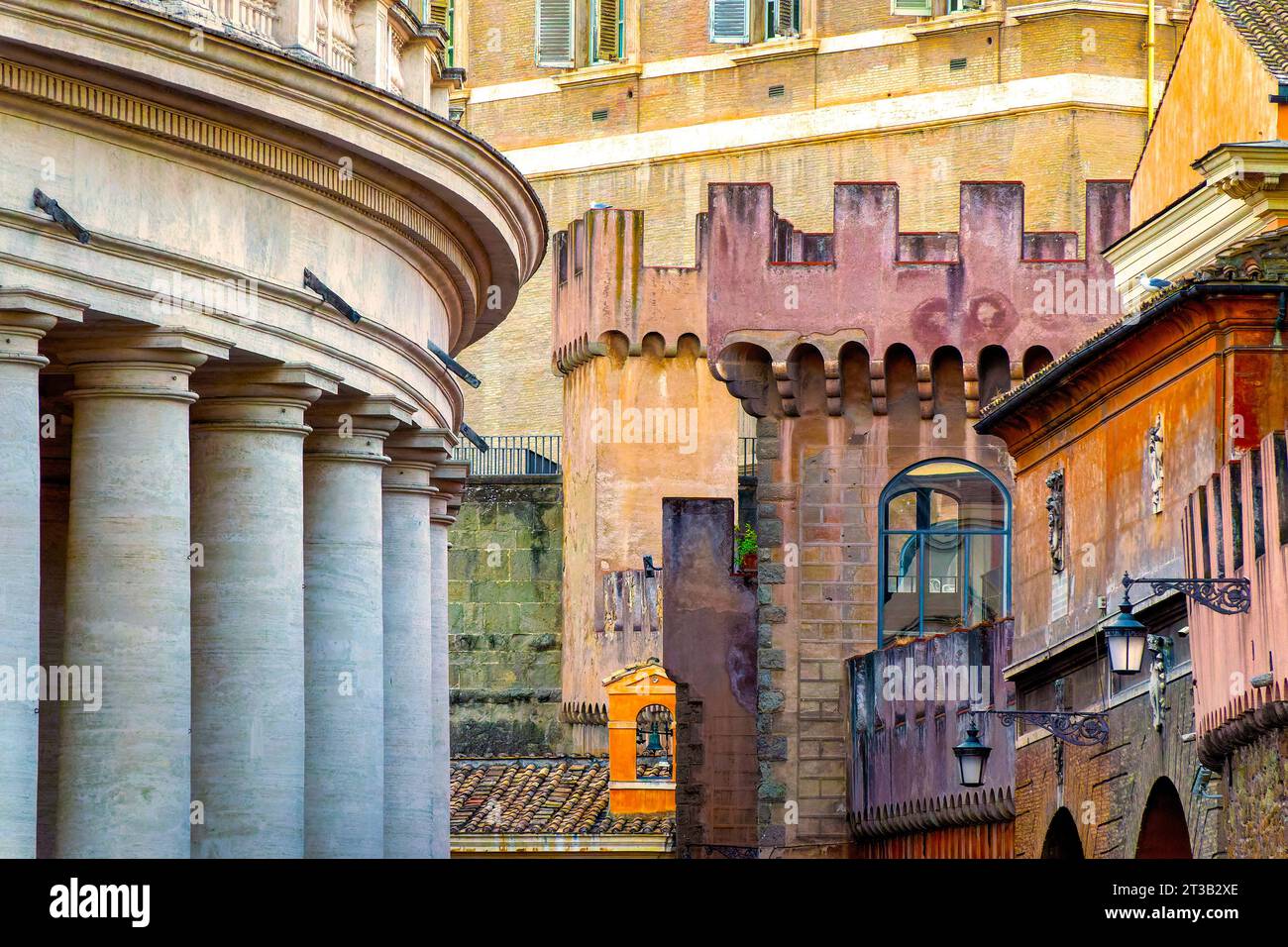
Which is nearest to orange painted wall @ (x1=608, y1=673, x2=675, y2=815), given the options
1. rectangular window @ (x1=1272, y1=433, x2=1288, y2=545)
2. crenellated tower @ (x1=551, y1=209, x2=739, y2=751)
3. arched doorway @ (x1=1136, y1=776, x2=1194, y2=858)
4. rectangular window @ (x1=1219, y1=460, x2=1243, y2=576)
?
crenellated tower @ (x1=551, y1=209, x2=739, y2=751)

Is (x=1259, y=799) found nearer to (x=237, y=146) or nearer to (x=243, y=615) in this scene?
(x=243, y=615)

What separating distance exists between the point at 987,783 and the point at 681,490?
2697 cm

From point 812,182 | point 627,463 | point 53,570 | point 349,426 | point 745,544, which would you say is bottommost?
point 53,570

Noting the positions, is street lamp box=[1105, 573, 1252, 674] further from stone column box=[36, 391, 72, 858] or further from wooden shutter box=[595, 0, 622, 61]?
wooden shutter box=[595, 0, 622, 61]

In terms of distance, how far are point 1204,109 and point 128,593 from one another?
16.8m

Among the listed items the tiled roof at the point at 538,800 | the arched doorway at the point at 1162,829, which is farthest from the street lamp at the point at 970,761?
the tiled roof at the point at 538,800

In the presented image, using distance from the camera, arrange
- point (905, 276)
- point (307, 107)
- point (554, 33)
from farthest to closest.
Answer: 1. point (554, 33)
2. point (905, 276)
3. point (307, 107)

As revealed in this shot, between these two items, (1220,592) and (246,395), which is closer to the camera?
(1220,592)

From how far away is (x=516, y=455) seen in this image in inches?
3337

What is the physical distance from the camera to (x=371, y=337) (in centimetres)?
3466

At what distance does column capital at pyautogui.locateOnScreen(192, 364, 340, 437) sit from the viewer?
3219 centimetres

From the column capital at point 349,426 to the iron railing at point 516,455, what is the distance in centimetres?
4396

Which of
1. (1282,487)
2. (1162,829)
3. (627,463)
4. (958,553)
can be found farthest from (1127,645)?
(627,463)

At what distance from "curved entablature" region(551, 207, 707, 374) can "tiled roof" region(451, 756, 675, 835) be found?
319 inches
